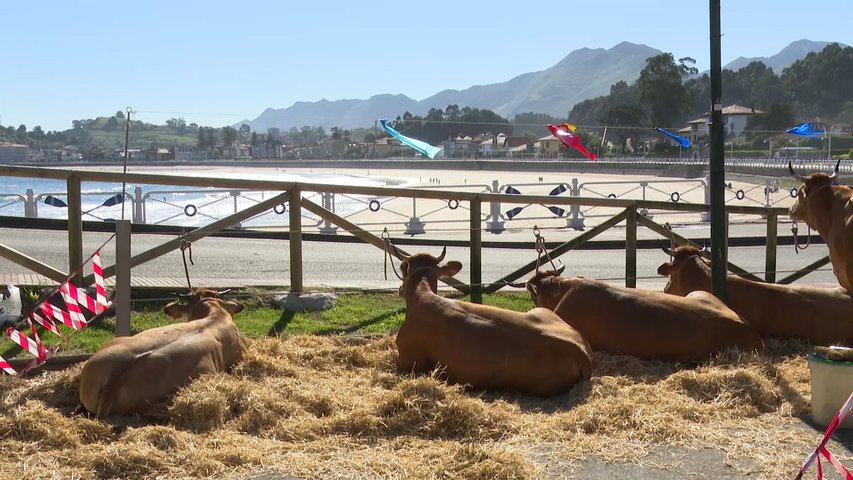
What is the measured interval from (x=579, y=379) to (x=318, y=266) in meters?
8.67

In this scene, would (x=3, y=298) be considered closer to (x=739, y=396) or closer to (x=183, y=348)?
(x=183, y=348)

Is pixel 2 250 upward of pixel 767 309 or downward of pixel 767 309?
upward

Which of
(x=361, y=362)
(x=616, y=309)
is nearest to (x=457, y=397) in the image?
(x=361, y=362)

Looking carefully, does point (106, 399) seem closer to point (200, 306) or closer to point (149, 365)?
point (149, 365)

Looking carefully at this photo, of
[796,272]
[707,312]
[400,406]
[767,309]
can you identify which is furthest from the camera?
[796,272]

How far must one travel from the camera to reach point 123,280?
873 cm

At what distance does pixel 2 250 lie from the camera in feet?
31.0

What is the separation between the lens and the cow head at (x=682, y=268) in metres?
9.52

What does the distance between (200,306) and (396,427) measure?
9.42 feet

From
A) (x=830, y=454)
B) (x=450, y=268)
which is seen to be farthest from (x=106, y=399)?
(x=830, y=454)

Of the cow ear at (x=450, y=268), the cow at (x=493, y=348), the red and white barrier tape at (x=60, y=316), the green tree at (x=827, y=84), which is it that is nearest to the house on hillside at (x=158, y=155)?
the green tree at (x=827, y=84)

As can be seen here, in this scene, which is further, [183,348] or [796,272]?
[796,272]

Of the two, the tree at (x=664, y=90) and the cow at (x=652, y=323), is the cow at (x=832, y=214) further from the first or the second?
the tree at (x=664, y=90)

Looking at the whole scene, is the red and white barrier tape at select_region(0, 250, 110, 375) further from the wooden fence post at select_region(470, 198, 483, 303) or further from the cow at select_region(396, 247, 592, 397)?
the wooden fence post at select_region(470, 198, 483, 303)
